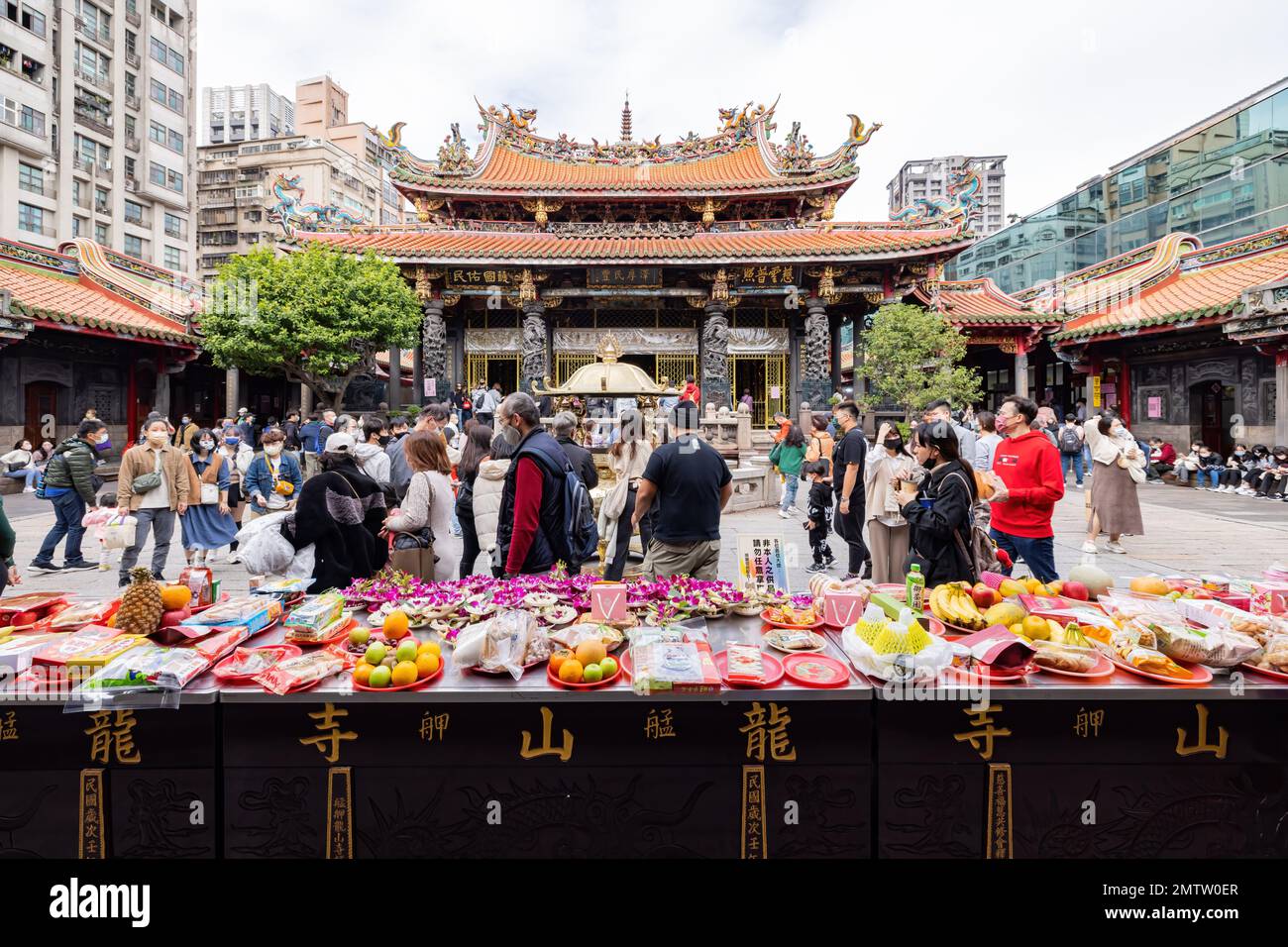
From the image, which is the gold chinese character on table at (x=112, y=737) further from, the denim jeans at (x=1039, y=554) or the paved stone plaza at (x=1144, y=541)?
the denim jeans at (x=1039, y=554)

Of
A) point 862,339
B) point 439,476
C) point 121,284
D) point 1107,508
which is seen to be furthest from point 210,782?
point 121,284

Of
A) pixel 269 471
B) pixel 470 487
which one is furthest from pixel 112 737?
pixel 269 471

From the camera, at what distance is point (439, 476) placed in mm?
4246

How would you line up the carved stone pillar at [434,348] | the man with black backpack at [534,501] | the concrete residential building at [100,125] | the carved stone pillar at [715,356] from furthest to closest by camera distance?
the concrete residential building at [100,125] < the carved stone pillar at [715,356] < the carved stone pillar at [434,348] < the man with black backpack at [534,501]

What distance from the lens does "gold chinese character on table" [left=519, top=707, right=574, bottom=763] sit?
2.11 m

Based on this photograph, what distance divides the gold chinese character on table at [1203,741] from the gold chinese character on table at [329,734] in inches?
105

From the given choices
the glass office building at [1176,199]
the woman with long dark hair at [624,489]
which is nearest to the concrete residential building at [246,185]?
the glass office building at [1176,199]

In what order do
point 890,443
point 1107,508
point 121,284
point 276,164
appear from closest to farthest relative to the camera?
1. point 890,443
2. point 1107,508
3. point 121,284
4. point 276,164

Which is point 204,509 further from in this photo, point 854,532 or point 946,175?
point 946,175

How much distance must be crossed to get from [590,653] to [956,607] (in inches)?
61.9

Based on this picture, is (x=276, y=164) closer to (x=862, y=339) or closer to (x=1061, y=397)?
(x=862, y=339)

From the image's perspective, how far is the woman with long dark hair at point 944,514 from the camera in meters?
3.43
